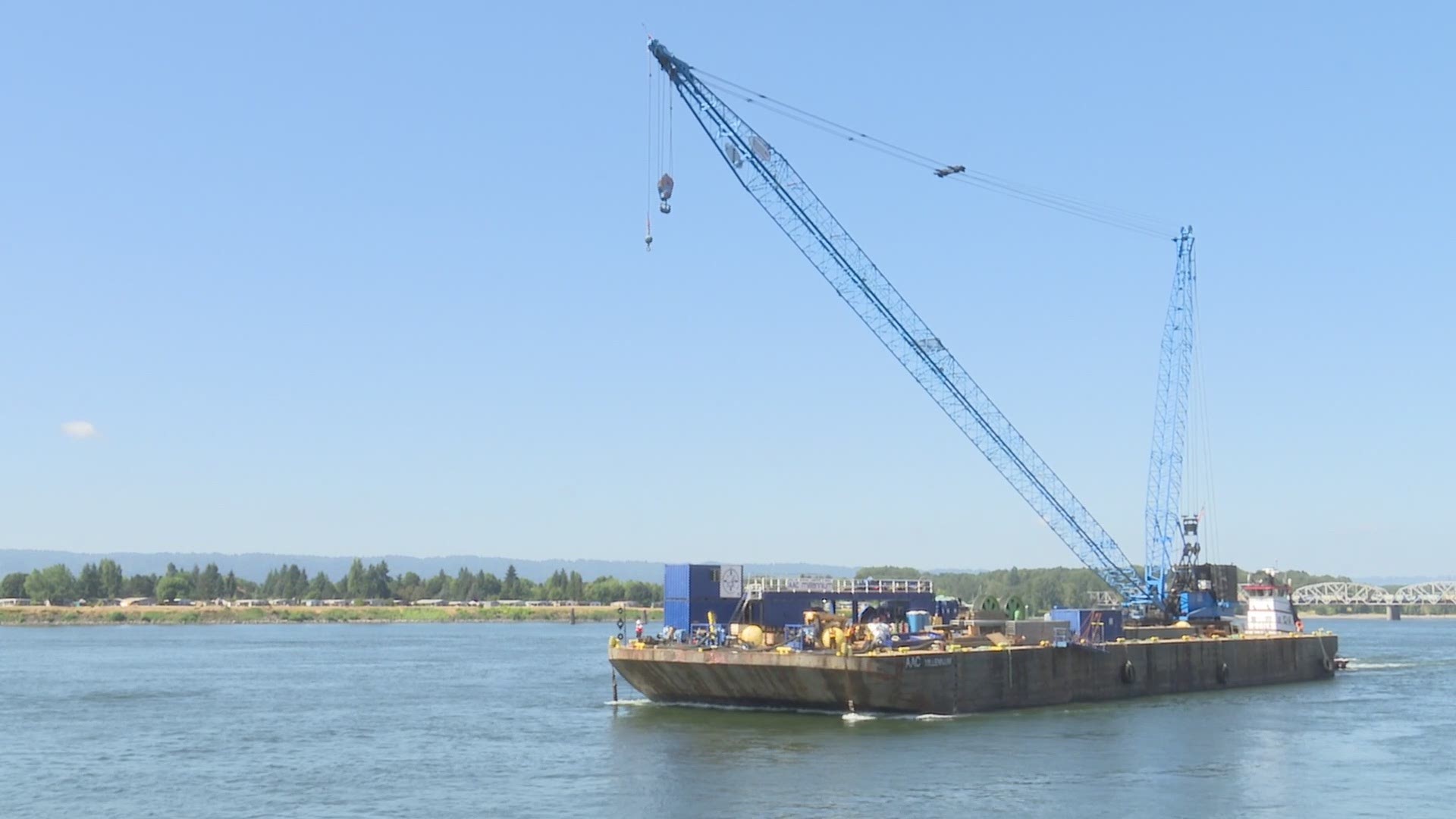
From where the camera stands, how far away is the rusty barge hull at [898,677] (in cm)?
7025

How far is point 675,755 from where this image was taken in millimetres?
61656

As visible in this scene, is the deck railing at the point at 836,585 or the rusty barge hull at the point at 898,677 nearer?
the rusty barge hull at the point at 898,677

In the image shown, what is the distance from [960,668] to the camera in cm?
7406

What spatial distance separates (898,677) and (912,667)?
47.7 inches

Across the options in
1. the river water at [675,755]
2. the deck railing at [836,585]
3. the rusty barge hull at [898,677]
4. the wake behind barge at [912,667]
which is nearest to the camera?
the river water at [675,755]

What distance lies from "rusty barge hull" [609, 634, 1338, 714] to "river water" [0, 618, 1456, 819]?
44.0 inches

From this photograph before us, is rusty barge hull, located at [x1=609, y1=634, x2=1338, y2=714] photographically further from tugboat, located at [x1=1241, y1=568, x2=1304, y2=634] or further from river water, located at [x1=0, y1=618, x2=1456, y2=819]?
tugboat, located at [x1=1241, y1=568, x2=1304, y2=634]

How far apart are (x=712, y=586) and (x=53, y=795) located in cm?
3629

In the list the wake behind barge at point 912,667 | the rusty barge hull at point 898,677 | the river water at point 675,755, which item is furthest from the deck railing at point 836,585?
the river water at point 675,755

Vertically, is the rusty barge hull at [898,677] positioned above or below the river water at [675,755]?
above

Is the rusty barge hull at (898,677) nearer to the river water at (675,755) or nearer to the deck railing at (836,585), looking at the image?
the river water at (675,755)

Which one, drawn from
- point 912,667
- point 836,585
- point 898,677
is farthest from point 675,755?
point 836,585

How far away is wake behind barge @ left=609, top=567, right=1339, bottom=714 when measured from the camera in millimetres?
70562

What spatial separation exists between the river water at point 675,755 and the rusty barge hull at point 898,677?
112 cm
